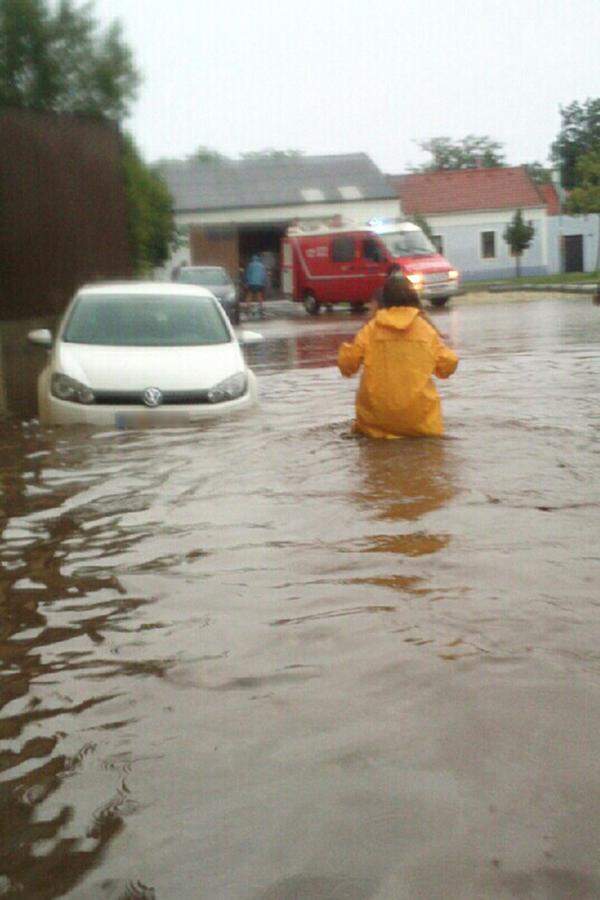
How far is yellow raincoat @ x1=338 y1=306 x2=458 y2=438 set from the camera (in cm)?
938

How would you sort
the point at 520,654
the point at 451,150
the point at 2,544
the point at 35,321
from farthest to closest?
Answer: the point at 451,150
the point at 35,321
the point at 2,544
the point at 520,654

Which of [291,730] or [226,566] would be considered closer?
[291,730]

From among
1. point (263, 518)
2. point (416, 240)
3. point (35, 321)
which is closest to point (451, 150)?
point (416, 240)

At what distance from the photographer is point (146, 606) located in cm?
544

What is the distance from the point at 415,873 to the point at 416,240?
3487 cm

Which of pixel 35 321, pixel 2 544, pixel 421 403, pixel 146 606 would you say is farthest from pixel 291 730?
pixel 35 321

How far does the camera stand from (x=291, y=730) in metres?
3.95

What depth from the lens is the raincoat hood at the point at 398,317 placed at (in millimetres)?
A: 9344

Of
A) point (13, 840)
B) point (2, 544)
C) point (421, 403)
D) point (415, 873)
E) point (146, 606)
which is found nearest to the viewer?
point (415, 873)

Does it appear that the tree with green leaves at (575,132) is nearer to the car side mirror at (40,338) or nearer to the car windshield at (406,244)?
the car windshield at (406,244)

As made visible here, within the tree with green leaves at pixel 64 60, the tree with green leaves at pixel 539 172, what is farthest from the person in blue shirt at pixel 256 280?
the tree with green leaves at pixel 539 172

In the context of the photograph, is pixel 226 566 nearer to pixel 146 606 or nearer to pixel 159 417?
pixel 146 606

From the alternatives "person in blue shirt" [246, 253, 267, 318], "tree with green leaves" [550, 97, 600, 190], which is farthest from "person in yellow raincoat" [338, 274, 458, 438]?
"tree with green leaves" [550, 97, 600, 190]

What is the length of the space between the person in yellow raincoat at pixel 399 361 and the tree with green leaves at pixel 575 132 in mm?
90239
